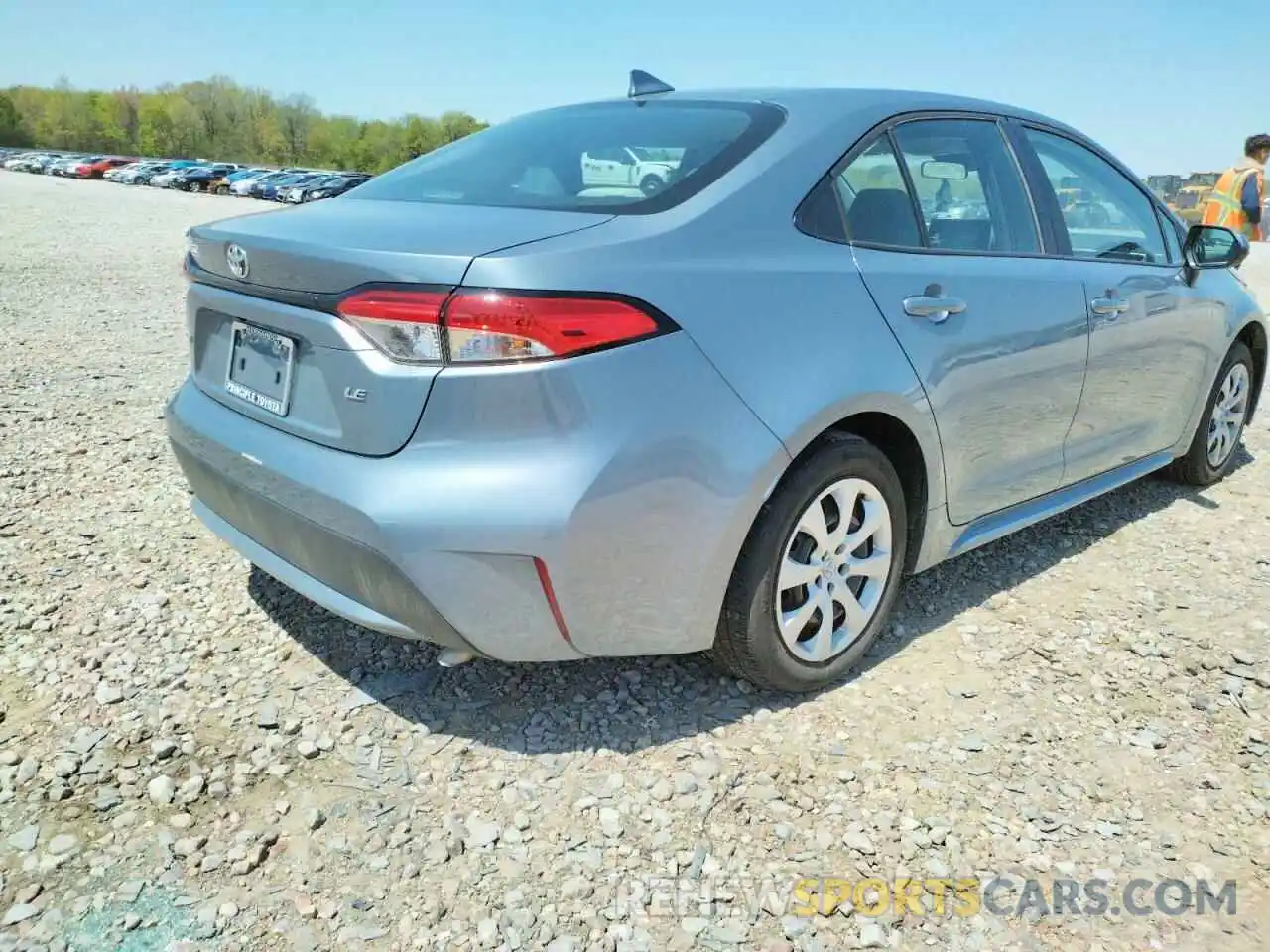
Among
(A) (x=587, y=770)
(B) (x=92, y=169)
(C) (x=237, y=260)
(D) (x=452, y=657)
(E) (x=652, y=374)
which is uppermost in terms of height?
(C) (x=237, y=260)

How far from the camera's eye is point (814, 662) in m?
2.74

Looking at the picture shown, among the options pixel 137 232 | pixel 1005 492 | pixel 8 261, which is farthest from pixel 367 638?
pixel 137 232

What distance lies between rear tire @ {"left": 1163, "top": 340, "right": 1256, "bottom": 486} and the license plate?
3.93 m

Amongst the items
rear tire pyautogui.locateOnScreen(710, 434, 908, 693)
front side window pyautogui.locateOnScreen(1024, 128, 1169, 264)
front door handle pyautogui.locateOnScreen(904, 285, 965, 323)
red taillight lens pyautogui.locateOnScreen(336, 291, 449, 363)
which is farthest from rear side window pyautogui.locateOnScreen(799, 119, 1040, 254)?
red taillight lens pyautogui.locateOnScreen(336, 291, 449, 363)

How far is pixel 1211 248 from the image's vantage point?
4199mm

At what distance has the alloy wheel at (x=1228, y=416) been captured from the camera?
15.0 ft

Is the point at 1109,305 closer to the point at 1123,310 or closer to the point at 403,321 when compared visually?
the point at 1123,310

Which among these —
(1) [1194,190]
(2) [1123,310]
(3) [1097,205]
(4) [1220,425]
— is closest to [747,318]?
(2) [1123,310]

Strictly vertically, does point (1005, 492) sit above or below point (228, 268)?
below

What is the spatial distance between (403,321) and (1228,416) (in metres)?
4.21

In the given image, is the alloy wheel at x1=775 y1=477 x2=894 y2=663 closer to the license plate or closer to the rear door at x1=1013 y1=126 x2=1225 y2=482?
the rear door at x1=1013 y1=126 x2=1225 y2=482

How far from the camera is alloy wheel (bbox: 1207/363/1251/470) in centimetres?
456

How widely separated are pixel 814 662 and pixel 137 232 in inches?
772

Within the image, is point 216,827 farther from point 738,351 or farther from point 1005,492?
point 1005,492
